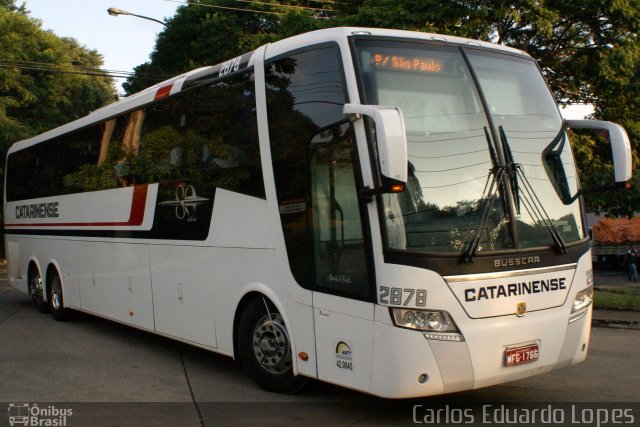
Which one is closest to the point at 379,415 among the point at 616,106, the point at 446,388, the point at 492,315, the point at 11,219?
the point at 446,388

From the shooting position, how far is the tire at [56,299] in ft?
41.5

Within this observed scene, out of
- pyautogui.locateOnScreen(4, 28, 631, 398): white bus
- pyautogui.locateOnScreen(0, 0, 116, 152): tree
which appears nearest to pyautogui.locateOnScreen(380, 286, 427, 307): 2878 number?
pyautogui.locateOnScreen(4, 28, 631, 398): white bus

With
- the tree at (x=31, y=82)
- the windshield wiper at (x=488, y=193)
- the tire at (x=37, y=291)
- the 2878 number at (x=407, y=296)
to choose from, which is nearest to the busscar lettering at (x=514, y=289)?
the windshield wiper at (x=488, y=193)

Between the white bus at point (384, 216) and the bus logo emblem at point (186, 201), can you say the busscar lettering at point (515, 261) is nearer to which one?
the white bus at point (384, 216)

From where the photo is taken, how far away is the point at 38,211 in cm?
1349

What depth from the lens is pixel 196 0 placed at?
36.4 metres

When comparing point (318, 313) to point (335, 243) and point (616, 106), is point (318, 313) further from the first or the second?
point (616, 106)

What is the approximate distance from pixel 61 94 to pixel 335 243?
1237 inches

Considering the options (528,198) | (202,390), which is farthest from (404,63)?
(202,390)

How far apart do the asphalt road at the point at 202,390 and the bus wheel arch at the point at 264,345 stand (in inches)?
6.3

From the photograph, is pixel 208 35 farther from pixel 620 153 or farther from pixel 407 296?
pixel 407 296

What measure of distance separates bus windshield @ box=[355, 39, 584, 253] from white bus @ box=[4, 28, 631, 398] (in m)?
0.01

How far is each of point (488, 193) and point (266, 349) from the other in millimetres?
2614

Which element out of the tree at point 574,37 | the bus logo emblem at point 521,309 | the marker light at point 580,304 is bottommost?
the marker light at point 580,304
